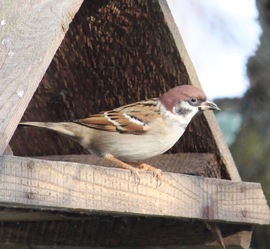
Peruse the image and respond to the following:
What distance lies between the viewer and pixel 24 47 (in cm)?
408

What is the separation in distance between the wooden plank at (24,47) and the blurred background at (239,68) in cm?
185

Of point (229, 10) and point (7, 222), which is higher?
point (229, 10)

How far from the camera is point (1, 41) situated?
13.5 ft

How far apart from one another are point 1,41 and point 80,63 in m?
1.14

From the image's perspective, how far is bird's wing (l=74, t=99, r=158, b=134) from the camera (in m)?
4.84

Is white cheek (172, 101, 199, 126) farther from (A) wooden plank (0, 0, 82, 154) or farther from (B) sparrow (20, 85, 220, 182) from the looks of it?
(A) wooden plank (0, 0, 82, 154)

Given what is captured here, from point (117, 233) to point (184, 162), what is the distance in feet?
1.60

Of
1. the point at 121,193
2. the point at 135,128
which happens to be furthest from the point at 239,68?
the point at 121,193

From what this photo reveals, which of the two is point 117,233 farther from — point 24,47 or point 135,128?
point 24,47

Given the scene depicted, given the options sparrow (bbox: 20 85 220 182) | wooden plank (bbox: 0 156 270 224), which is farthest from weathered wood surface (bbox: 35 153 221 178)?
wooden plank (bbox: 0 156 270 224)

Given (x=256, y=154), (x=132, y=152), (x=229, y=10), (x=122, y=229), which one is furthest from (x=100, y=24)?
(x=229, y=10)

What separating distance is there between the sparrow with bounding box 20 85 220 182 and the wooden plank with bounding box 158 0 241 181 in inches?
2.9

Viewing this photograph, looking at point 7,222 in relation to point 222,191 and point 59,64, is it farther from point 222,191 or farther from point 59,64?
point 222,191

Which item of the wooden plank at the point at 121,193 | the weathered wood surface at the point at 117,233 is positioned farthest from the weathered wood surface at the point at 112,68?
the wooden plank at the point at 121,193
